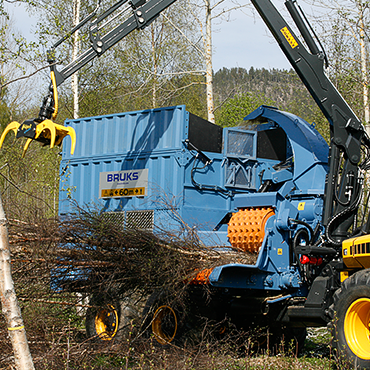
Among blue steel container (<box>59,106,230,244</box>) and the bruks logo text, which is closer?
blue steel container (<box>59,106,230,244</box>)

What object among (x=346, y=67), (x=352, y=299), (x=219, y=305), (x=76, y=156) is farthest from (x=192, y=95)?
(x=352, y=299)

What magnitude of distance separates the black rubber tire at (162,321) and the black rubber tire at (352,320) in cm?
244

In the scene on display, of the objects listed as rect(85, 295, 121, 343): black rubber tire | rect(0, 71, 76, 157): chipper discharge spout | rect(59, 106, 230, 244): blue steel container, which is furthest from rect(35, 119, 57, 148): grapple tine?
rect(85, 295, 121, 343): black rubber tire

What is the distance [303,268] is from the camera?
6.72 meters

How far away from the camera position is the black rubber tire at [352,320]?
544cm

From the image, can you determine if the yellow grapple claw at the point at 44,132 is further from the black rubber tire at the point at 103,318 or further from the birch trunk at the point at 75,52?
the birch trunk at the point at 75,52

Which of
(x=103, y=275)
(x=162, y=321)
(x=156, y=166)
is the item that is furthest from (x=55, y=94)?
(x=162, y=321)

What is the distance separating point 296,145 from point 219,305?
2792mm

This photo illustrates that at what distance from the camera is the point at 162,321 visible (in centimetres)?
778

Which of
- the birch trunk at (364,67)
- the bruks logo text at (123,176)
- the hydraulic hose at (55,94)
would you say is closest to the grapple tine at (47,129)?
the hydraulic hose at (55,94)

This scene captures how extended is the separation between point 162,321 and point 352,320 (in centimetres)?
318

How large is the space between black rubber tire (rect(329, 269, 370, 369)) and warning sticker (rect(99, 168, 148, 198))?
3.77 m

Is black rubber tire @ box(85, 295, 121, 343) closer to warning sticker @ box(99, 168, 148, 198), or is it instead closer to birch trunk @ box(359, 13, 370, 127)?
warning sticker @ box(99, 168, 148, 198)

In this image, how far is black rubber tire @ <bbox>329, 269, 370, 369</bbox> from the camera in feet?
17.8
